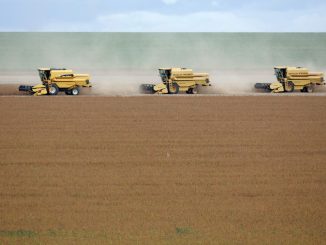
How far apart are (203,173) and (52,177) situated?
13.4 ft

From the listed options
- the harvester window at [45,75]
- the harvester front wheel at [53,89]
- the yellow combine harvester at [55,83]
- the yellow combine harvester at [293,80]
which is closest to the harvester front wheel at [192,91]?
the yellow combine harvester at [293,80]

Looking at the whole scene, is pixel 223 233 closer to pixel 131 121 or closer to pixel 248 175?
pixel 248 175

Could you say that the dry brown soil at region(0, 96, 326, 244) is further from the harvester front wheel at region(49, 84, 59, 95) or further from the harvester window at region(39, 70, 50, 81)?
the harvester window at region(39, 70, 50, 81)

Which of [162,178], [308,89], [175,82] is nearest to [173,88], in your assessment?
[175,82]

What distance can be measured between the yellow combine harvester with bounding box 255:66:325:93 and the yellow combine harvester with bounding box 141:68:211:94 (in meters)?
4.87

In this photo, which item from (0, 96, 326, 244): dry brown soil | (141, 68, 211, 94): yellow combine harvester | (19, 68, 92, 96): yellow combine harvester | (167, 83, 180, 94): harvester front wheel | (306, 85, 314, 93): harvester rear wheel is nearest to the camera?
(0, 96, 326, 244): dry brown soil

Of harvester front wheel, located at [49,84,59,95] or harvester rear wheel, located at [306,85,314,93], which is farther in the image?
harvester rear wheel, located at [306,85,314,93]

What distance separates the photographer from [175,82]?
40.9 meters

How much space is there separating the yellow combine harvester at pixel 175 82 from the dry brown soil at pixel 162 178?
12.0 meters

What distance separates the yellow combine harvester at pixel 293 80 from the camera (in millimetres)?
42031

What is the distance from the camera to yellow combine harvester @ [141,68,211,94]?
40812 mm

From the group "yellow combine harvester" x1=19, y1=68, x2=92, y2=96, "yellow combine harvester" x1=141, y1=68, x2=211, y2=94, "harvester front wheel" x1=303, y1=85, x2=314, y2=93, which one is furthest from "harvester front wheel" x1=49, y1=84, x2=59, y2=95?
"harvester front wheel" x1=303, y1=85, x2=314, y2=93

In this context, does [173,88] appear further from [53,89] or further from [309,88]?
[309,88]

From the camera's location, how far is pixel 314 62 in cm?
11631
